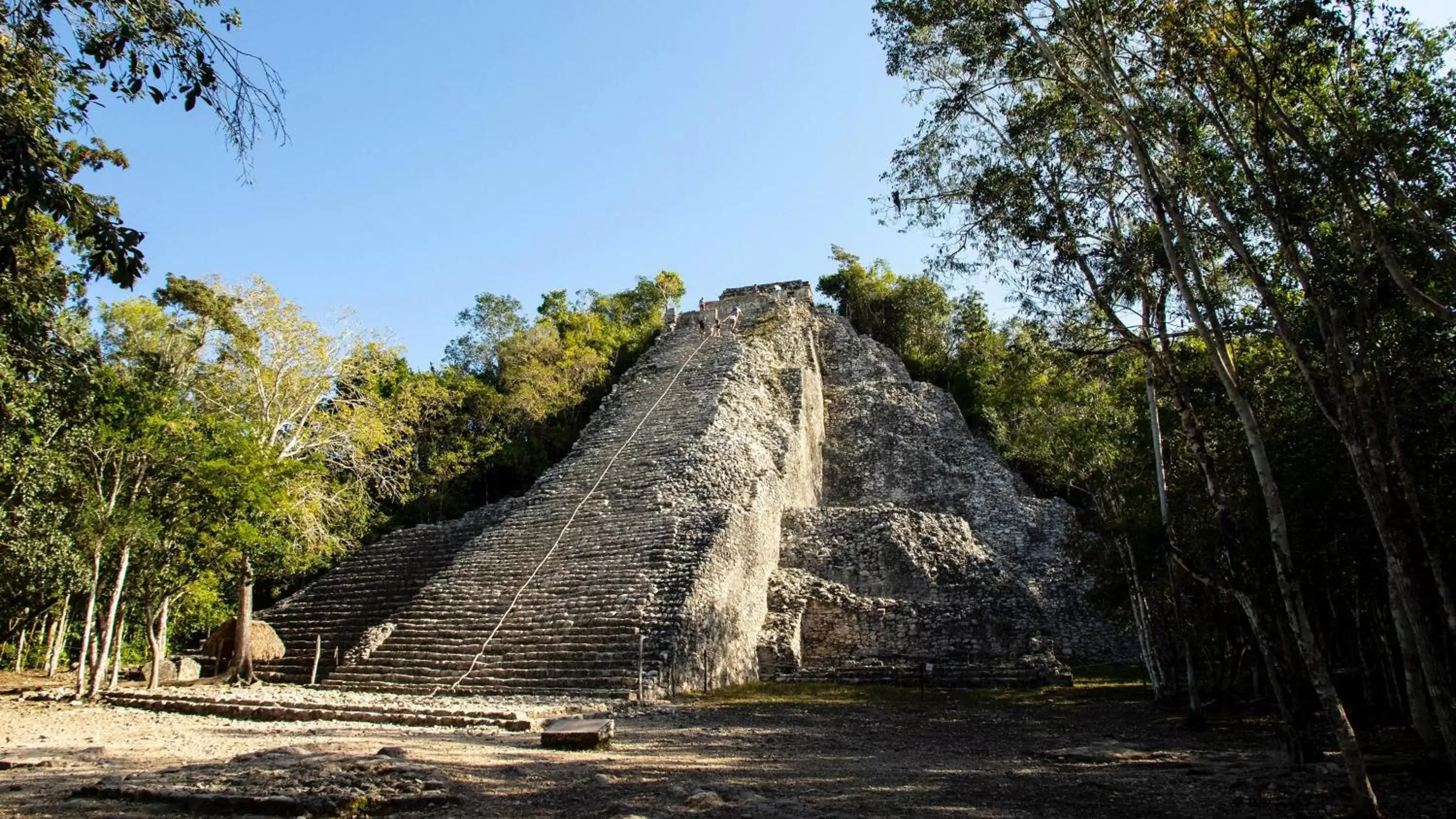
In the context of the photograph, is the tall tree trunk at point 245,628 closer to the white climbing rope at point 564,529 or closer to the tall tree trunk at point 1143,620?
the white climbing rope at point 564,529

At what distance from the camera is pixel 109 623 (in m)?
12.4

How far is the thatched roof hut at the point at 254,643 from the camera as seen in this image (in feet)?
48.7

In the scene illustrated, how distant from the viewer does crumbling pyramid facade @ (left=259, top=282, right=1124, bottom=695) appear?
13.3 m

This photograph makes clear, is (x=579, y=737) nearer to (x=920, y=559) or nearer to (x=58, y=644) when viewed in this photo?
(x=920, y=559)

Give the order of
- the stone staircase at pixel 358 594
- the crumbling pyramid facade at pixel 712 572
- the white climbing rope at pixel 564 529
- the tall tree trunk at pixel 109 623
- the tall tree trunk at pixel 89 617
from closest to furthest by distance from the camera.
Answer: the tall tree trunk at pixel 89 617, the tall tree trunk at pixel 109 623, the white climbing rope at pixel 564 529, the crumbling pyramid facade at pixel 712 572, the stone staircase at pixel 358 594

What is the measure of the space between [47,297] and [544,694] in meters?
7.40

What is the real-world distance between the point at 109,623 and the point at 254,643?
8.79ft

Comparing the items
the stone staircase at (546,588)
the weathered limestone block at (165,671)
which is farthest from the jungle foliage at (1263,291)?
the weathered limestone block at (165,671)

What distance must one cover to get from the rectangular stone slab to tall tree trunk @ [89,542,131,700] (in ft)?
25.7

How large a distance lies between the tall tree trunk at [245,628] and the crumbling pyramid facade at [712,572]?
708 millimetres

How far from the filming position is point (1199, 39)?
7.14 m

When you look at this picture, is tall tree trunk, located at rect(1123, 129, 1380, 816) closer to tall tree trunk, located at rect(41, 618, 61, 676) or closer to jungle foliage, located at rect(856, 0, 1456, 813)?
jungle foliage, located at rect(856, 0, 1456, 813)

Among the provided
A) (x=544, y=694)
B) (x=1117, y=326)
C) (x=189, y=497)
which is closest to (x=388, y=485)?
(x=189, y=497)

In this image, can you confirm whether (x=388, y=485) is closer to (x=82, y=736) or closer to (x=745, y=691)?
(x=745, y=691)
